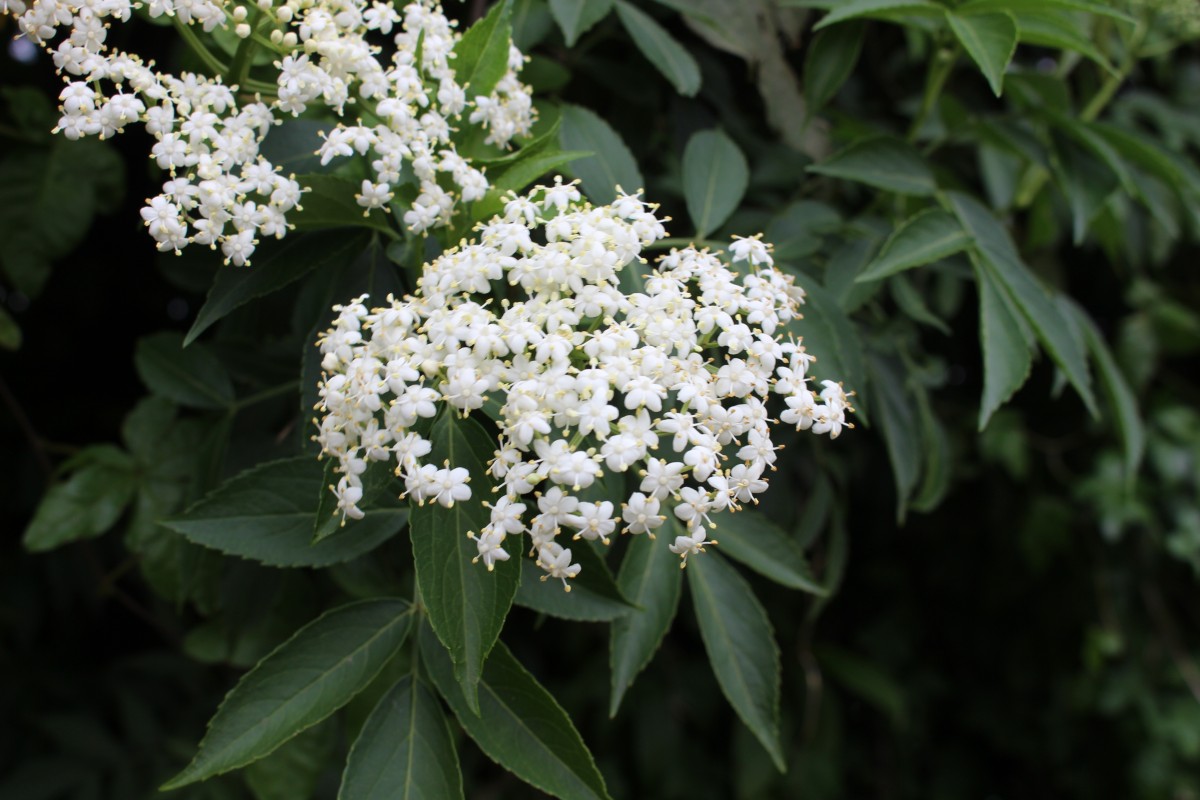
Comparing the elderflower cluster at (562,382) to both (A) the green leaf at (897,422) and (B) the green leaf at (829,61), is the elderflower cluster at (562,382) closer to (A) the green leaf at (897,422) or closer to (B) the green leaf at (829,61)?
(A) the green leaf at (897,422)

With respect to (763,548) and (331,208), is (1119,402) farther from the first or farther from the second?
(331,208)

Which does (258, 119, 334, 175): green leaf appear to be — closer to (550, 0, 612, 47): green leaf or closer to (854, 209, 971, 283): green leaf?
(550, 0, 612, 47): green leaf

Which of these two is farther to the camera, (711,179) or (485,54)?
(711,179)

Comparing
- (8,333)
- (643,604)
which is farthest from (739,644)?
(8,333)

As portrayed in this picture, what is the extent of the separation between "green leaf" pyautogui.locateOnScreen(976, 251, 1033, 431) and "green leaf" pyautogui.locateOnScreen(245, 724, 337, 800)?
3.65 feet

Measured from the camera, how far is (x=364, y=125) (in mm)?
1167

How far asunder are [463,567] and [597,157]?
25.6 inches

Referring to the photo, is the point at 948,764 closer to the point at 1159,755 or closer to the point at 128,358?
the point at 1159,755

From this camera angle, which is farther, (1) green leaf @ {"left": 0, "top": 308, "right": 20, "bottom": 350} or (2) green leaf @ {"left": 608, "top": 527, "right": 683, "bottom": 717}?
(1) green leaf @ {"left": 0, "top": 308, "right": 20, "bottom": 350}

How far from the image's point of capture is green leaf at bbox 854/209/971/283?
1331 millimetres

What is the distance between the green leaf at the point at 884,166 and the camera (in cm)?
150

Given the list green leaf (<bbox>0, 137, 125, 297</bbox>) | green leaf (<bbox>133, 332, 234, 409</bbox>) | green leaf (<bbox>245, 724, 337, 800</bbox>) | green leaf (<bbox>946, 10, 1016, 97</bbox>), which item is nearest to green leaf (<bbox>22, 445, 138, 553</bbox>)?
green leaf (<bbox>133, 332, 234, 409</bbox>)

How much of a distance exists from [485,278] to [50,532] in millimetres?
1031

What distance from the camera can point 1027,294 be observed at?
1455 millimetres
